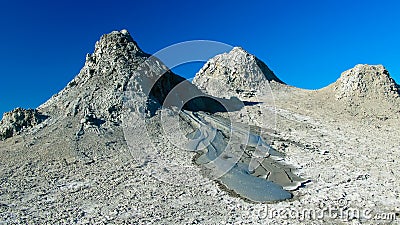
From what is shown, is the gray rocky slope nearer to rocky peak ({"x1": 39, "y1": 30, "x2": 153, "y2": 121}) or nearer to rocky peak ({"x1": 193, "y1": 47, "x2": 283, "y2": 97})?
rocky peak ({"x1": 39, "y1": 30, "x2": 153, "y2": 121})

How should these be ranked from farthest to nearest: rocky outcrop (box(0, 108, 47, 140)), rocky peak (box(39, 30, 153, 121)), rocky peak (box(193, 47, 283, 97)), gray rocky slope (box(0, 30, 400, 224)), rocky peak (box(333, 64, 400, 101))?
rocky peak (box(193, 47, 283, 97)) < rocky peak (box(333, 64, 400, 101)) < rocky peak (box(39, 30, 153, 121)) < rocky outcrop (box(0, 108, 47, 140)) < gray rocky slope (box(0, 30, 400, 224))

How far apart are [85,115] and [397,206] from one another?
75.7ft

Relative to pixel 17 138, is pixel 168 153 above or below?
below

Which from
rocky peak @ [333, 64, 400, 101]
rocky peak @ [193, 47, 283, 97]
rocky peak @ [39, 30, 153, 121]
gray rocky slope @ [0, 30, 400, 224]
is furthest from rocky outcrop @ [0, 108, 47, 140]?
rocky peak @ [333, 64, 400, 101]

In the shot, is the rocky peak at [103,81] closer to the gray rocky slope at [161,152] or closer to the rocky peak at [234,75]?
the gray rocky slope at [161,152]

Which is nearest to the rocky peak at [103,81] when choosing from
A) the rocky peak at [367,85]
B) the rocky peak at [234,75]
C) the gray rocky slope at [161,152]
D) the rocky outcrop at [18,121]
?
the gray rocky slope at [161,152]

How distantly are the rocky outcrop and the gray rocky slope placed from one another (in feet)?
0.30

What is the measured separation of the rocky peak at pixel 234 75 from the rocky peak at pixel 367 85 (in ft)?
44.6

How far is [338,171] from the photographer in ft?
74.2

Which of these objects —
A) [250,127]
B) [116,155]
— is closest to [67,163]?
[116,155]

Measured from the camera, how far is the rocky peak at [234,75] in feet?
187

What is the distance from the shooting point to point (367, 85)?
45750 millimetres

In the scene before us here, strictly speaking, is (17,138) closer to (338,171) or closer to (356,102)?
(338,171)

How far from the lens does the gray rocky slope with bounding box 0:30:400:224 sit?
1731 centimetres
